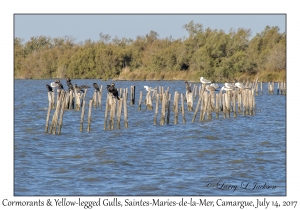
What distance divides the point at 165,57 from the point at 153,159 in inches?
2394

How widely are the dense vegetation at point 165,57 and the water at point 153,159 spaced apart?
36542 mm

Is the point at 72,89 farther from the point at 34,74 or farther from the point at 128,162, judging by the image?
the point at 34,74

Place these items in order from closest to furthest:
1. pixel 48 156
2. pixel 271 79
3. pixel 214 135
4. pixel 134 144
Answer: pixel 48 156 → pixel 134 144 → pixel 214 135 → pixel 271 79

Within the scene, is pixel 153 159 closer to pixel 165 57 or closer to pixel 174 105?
pixel 174 105

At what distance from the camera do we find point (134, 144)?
64.2 ft

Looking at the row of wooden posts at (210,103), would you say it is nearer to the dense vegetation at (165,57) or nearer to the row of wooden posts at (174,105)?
the row of wooden posts at (174,105)

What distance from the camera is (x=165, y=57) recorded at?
76.8 m

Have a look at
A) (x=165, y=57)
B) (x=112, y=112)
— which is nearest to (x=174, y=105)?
(x=112, y=112)

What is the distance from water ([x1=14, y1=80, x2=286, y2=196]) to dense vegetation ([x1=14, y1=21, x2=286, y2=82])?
36542 mm

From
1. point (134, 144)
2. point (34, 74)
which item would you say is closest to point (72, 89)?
point (134, 144)

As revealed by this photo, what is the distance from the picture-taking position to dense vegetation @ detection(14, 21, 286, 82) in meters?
63.0

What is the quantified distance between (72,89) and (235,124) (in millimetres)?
8605

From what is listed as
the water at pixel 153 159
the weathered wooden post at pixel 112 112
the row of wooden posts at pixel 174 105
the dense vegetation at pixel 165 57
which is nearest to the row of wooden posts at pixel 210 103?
the row of wooden posts at pixel 174 105

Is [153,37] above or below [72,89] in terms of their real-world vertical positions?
above
